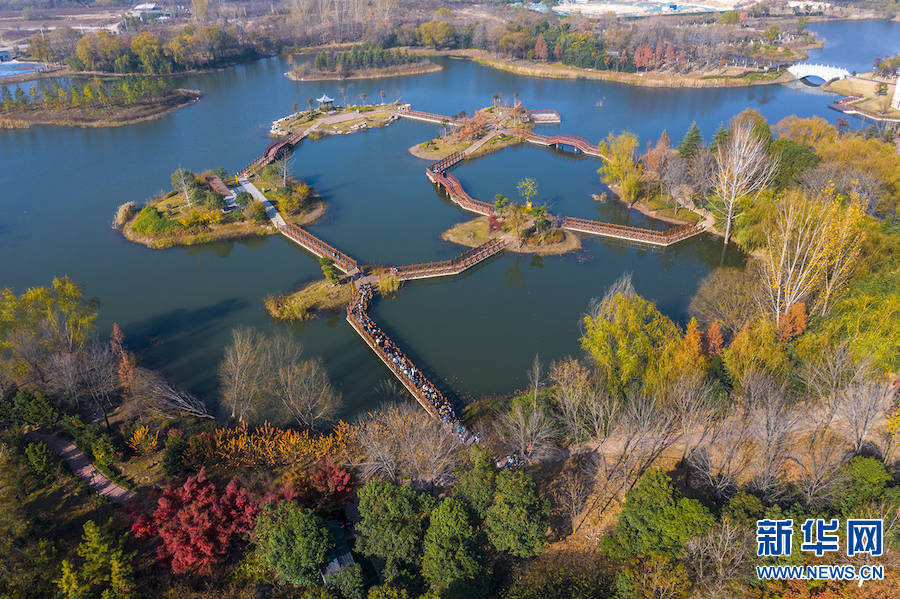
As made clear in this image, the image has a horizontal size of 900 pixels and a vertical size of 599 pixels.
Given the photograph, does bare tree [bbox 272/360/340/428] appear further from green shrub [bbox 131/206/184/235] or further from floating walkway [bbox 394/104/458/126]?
floating walkway [bbox 394/104/458/126]

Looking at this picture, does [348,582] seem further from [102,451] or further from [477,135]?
[477,135]

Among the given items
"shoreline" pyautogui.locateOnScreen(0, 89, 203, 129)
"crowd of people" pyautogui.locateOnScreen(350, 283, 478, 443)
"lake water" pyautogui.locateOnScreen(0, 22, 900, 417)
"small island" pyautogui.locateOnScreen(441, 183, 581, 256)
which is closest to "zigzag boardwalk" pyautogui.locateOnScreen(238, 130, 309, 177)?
"lake water" pyautogui.locateOnScreen(0, 22, 900, 417)

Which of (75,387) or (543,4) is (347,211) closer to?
(75,387)

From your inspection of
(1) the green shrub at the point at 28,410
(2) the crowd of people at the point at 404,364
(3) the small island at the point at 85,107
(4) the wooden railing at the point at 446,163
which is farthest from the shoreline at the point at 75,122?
(1) the green shrub at the point at 28,410

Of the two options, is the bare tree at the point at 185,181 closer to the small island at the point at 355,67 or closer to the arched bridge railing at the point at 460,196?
the arched bridge railing at the point at 460,196

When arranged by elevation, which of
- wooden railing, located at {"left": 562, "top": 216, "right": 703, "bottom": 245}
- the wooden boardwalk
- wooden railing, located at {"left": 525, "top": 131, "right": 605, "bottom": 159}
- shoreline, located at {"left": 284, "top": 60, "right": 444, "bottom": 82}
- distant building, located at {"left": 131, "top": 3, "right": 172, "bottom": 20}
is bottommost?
wooden railing, located at {"left": 562, "top": 216, "right": 703, "bottom": 245}

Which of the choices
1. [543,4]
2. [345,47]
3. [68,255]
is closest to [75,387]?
[68,255]
